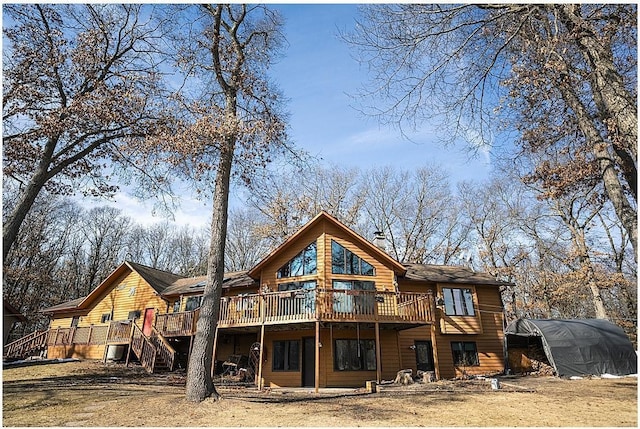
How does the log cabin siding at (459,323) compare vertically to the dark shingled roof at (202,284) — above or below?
below

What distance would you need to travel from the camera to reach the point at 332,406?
9.09 metres

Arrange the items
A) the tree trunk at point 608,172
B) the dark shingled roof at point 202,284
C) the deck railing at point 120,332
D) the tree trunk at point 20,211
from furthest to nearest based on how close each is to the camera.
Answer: the deck railing at point 120,332 < the dark shingled roof at point 202,284 < the tree trunk at point 20,211 < the tree trunk at point 608,172

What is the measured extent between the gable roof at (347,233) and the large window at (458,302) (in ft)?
8.59

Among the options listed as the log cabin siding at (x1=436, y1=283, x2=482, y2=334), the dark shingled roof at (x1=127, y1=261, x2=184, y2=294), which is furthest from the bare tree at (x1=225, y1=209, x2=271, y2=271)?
the log cabin siding at (x1=436, y1=283, x2=482, y2=334)

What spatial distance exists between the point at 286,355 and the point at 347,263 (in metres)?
4.43

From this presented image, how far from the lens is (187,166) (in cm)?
1067

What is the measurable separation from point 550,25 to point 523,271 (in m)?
25.5

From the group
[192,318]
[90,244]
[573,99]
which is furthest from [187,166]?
[90,244]

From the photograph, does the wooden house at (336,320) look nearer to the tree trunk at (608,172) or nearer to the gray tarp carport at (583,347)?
the gray tarp carport at (583,347)

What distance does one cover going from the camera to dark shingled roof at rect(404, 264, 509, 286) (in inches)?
680

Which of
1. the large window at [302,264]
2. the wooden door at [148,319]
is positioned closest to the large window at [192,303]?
the wooden door at [148,319]

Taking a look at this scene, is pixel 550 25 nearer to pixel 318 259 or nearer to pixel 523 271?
pixel 318 259

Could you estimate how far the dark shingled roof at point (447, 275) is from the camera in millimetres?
17281

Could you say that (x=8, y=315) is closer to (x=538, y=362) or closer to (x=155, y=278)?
(x=155, y=278)
